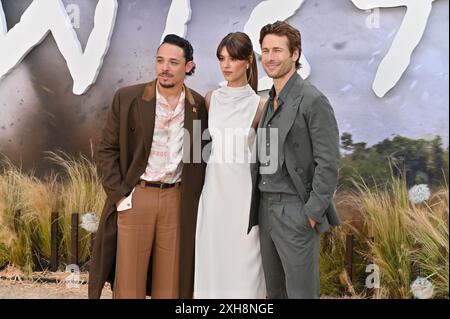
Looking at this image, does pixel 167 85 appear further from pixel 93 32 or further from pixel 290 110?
pixel 93 32

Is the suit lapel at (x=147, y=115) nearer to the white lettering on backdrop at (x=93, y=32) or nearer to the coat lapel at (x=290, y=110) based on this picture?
the coat lapel at (x=290, y=110)

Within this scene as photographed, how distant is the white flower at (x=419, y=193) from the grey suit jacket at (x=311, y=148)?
1.46m

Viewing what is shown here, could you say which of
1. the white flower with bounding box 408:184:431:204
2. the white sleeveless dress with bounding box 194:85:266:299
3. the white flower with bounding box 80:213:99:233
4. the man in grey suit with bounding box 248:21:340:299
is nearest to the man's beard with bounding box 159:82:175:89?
the white sleeveless dress with bounding box 194:85:266:299

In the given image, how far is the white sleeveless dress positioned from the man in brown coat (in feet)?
0.31

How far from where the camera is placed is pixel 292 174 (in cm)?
291

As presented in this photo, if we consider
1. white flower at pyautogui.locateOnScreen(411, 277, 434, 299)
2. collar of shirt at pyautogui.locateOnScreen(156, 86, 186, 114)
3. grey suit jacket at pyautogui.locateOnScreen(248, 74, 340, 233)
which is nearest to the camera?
grey suit jacket at pyautogui.locateOnScreen(248, 74, 340, 233)

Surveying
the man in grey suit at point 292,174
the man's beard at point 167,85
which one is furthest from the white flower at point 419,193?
the man's beard at point 167,85

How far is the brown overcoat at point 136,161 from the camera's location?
3246 mm

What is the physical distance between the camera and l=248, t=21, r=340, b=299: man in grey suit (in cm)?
285

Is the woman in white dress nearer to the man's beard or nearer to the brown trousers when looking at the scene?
the brown trousers

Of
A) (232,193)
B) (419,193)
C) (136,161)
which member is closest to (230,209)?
(232,193)
